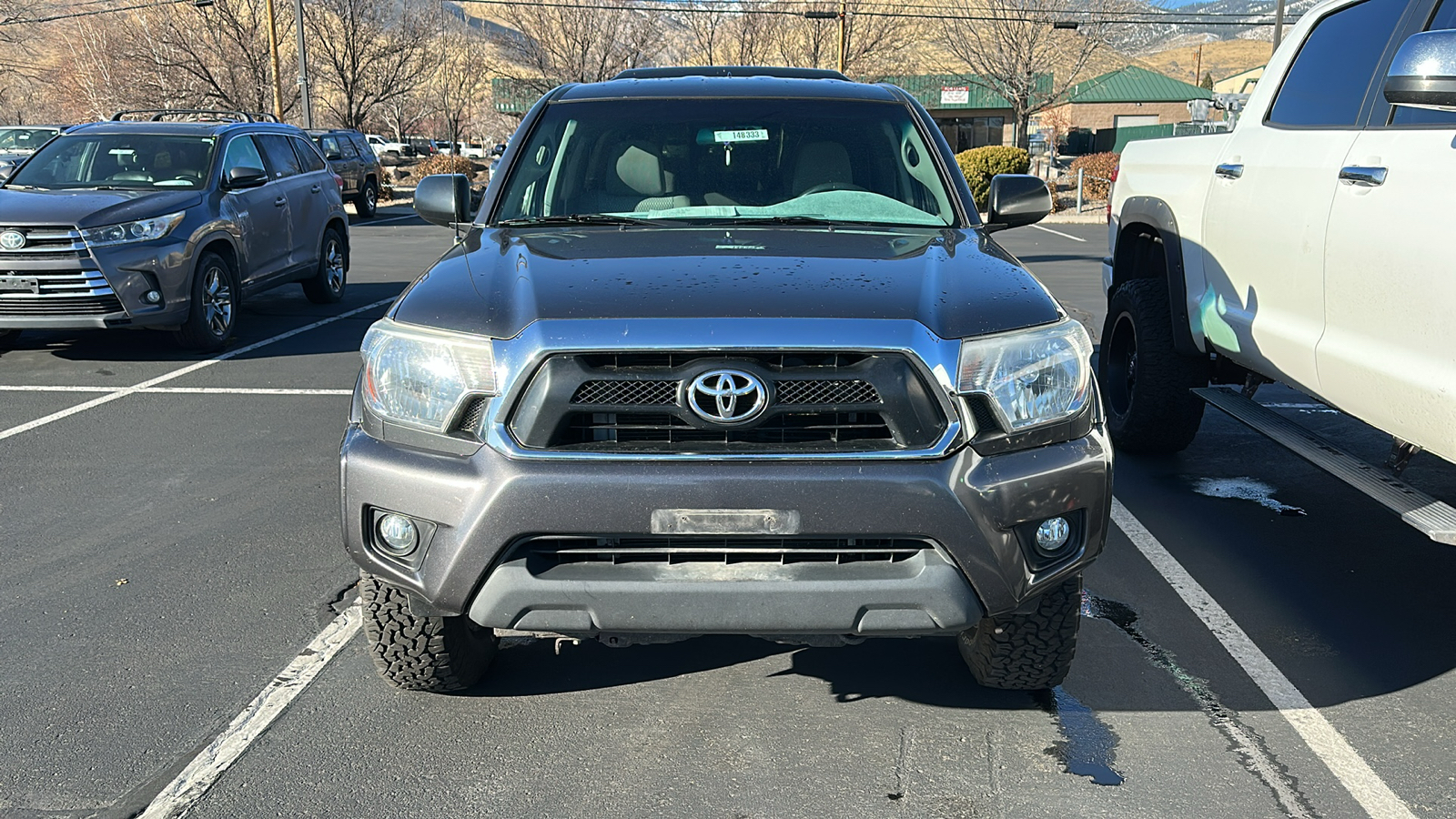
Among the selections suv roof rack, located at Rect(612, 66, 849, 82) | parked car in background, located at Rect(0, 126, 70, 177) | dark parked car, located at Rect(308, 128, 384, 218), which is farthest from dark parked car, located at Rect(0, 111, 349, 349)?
dark parked car, located at Rect(308, 128, 384, 218)

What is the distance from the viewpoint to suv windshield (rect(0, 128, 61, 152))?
772 inches

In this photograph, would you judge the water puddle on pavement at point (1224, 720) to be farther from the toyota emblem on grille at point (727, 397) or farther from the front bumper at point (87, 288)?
the front bumper at point (87, 288)

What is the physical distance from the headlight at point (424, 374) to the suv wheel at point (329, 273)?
9272 mm

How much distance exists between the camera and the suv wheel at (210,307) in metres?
9.26

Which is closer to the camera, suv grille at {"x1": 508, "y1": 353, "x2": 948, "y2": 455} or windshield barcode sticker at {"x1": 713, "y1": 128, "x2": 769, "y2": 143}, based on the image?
suv grille at {"x1": 508, "y1": 353, "x2": 948, "y2": 455}

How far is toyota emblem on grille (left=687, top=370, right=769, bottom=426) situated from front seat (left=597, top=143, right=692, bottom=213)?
151cm

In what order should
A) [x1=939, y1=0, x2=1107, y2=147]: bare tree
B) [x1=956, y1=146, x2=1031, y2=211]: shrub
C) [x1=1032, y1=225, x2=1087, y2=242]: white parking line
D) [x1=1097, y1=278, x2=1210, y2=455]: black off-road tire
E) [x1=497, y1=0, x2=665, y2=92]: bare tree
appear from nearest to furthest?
1. [x1=1097, y1=278, x2=1210, y2=455]: black off-road tire
2. [x1=1032, y1=225, x2=1087, y2=242]: white parking line
3. [x1=956, y1=146, x2=1031, y2=211]: shrub
4. [x1=939, y1=0, x2=1107, y2=147]: bare tree
5. [x1=497, y1=0, x2=665, y2=92]: bare tree

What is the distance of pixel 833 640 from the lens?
314cm

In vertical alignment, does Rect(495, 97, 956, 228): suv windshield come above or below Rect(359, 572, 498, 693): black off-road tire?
above

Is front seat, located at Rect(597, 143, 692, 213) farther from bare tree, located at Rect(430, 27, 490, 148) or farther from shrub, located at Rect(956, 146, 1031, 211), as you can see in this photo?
bare tree, located at Rect(430, 27, 490, 148)

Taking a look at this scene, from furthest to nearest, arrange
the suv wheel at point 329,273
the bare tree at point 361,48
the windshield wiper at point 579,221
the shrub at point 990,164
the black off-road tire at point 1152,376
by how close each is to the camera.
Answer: the bare tree at point 361,48, the shrub at point 990,164, the suv wheel at point 329,273, the black off-road tire at point 1152,376, the windshield wiper at point 579,221

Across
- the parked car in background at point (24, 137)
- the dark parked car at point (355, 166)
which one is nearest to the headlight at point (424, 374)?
the parked car in background at point (24, 137)

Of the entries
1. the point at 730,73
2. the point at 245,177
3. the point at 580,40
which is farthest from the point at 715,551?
the point at 580,40

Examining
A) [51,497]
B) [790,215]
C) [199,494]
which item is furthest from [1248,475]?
[51,497]
